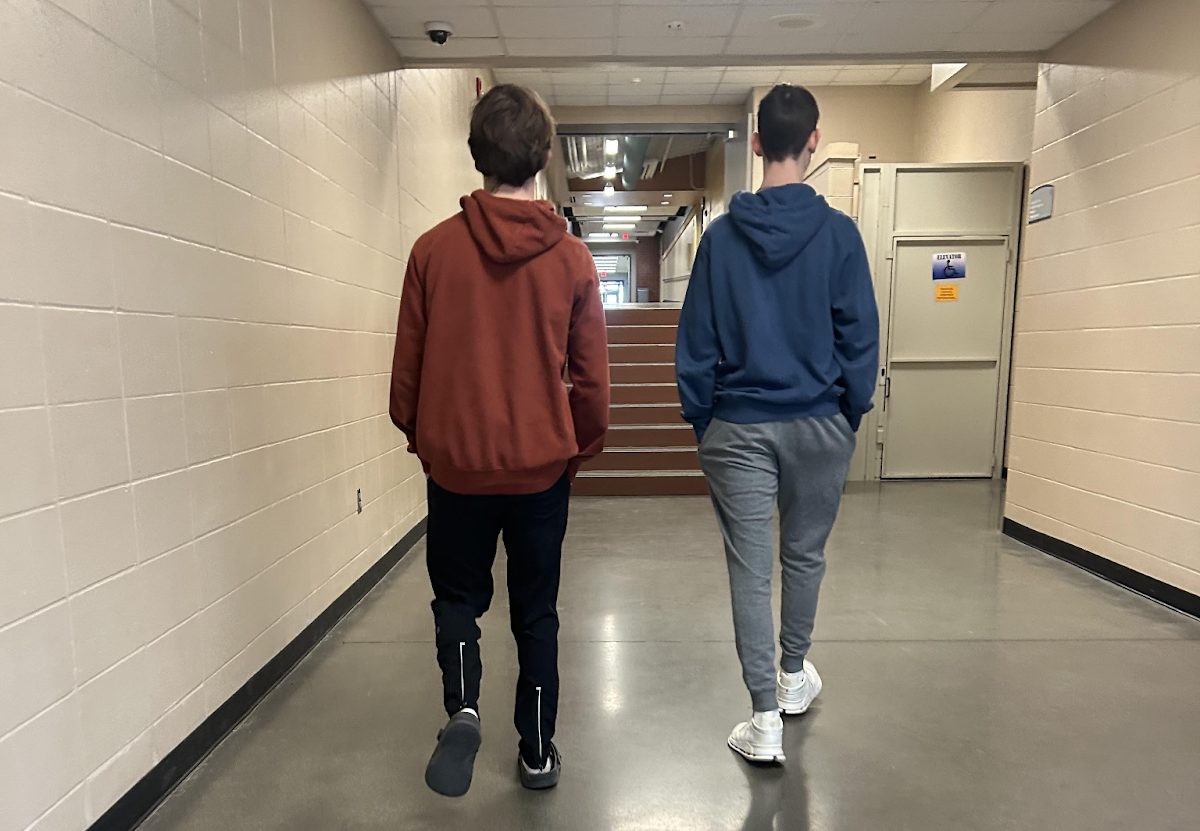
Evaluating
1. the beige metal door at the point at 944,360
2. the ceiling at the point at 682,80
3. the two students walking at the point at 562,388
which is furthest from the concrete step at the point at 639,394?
the two students walking at the point at 562,388

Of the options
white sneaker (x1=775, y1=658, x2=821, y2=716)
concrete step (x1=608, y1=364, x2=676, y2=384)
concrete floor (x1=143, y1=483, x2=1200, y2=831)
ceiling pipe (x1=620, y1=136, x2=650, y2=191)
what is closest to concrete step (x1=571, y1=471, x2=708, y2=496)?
concrete step (x1=608, y1=364, x2=676, y2=384)

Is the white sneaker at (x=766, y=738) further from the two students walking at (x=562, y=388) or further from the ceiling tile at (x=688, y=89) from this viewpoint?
the ceiling tile at (x=688, y=89)

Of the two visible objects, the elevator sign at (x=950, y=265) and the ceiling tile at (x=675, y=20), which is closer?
the ceiling tile at (x=675, y=20)

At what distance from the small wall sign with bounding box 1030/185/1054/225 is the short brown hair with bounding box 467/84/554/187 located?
310 cm

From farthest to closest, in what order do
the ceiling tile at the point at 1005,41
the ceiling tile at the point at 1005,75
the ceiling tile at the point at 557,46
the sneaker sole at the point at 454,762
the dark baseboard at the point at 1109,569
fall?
the ceiling tile at the point at 1005,75 → the ceiling tile at the point at 557,46 → the ceiling tile at the point at 1005,41 → the dark baseboard at the point at 1109,569 → the sneaker sole at the point at 454,762

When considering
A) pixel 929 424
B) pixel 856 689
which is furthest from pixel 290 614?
pixel 929 424

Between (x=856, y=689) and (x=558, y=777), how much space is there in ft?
3.15

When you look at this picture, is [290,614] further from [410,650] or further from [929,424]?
[929,424]

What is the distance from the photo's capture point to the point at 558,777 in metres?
1.63

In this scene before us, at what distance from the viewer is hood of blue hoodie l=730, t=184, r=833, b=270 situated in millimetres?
1508

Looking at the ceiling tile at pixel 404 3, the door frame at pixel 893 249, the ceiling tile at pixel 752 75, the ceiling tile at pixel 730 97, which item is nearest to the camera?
the ceiling tile at pixel 404 3

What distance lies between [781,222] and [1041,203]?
110 inches

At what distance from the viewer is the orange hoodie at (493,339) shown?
1.34 metres

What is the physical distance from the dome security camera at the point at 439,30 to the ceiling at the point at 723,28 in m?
0.03
